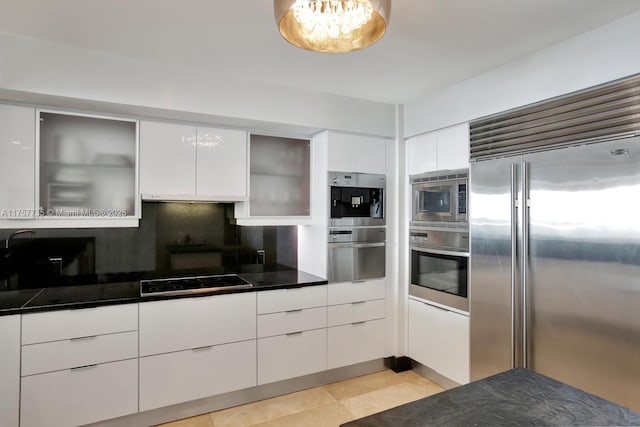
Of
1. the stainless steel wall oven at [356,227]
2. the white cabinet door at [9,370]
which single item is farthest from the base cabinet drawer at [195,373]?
the stainless steel wall oven at [356,227]

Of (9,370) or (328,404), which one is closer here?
(9,370)

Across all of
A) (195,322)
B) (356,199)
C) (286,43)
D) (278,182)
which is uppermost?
(286,43)

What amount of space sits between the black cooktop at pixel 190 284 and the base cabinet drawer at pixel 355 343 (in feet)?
2.95

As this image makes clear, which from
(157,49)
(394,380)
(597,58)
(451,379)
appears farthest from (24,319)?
(597,58)

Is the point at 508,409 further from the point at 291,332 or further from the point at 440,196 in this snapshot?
the point at 440,196

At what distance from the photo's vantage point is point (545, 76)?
7.61 ft

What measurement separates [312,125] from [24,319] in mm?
2310

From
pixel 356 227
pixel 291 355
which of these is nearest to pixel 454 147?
pixel 356 227

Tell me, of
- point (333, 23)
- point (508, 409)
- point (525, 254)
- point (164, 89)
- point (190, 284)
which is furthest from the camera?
point (190, 284)

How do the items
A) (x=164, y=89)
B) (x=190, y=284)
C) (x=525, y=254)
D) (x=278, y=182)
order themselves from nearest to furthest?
(x=525, y=254) → (x=164, y=89) → (x=190, y=284) → (x=278, y=182)

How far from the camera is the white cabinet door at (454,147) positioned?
2.89 metres

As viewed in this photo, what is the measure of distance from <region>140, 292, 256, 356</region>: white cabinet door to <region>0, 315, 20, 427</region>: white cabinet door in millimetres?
652

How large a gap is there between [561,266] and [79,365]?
297 centimetres

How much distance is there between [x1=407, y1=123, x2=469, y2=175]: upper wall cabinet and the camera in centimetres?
291
